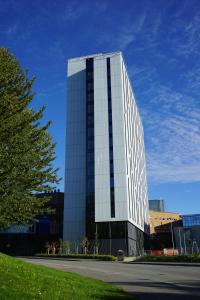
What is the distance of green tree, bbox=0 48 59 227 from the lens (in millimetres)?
19359

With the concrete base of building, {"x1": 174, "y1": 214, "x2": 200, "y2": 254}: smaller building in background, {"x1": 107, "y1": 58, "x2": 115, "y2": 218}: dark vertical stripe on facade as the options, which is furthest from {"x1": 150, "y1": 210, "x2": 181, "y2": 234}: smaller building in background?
the concrete base of building

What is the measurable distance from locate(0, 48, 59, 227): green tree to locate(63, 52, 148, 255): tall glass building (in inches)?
2206

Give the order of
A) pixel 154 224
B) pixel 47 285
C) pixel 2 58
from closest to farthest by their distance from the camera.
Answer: pixel 47 285, pixel 2 58, pixel 154 224

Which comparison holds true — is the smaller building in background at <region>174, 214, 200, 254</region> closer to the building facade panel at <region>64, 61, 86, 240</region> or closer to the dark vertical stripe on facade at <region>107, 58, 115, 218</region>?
the dark vertical stripe on facade at <region>107, 58, 115, 218</region>

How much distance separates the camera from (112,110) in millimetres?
86000

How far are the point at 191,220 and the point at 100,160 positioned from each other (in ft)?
162

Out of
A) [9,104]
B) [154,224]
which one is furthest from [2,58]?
[154,224]

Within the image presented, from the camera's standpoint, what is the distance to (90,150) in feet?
281

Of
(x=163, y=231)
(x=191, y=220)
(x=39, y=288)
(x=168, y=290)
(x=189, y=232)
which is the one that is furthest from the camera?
(x=163, y=231)

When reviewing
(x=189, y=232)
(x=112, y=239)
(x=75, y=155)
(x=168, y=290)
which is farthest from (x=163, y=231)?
(x=168, y=290)

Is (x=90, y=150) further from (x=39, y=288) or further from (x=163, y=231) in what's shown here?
(x=39, y=288)

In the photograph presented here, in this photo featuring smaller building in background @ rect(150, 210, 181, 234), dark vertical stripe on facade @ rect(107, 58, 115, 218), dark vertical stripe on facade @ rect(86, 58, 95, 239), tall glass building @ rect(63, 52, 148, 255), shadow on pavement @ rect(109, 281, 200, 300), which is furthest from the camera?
smaller building in background @ rect(150, 210, 181, 234)

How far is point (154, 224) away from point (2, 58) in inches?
6055

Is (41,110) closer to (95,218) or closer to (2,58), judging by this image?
(2,58)
